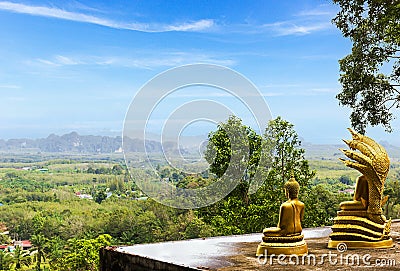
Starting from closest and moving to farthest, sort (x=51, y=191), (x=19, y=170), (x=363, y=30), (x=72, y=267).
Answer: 1. (x=363, y=30)
2. (x=72, y=267)
3. (x=51, y=191)
4. (x=19, y=170)

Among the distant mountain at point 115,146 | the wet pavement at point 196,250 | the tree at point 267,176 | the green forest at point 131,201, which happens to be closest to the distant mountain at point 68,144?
the distant mountain at point 115,146

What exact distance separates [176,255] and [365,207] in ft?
4.96

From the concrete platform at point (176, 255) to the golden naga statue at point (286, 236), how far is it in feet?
0.88

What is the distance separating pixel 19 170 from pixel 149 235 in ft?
37.7

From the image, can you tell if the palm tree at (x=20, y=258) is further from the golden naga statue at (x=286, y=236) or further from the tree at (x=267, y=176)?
the golden naga statue at (x=286, y=236)

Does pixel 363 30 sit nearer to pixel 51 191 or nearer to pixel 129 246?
pixel 129 246

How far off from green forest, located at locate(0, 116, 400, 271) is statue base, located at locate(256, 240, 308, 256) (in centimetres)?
430

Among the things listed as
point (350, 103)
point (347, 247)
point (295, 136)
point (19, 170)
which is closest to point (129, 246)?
point (347, 247)

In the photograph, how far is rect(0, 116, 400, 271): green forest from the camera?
802cm

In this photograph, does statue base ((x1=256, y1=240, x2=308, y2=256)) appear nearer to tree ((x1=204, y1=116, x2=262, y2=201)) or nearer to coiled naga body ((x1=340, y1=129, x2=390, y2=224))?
coiled naga body ((x1=340, y1=129, x2=390, y2=224))

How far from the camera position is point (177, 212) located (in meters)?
10.8

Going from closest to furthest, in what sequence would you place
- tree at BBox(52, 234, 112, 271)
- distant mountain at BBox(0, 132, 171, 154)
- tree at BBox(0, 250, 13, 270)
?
tree at BBox(52, 234, 112, 271)
tree at BBox(0, 250, 13, 270)
distant mountain at BBox(0, 132, 171, 154)

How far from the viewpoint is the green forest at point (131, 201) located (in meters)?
8.02

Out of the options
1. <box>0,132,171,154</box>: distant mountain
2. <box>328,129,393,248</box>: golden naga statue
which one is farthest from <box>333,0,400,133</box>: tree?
<box>0,132,171,154</box>: distant mountain
